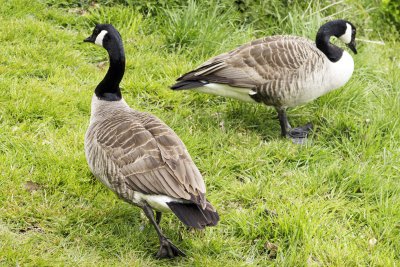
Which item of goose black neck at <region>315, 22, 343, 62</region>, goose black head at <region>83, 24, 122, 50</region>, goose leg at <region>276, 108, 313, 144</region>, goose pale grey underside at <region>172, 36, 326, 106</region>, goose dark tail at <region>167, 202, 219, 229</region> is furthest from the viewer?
goose black neck at <region>315, 22, 343, 62</region>

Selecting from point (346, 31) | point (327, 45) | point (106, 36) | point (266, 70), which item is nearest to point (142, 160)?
point (106, 36)

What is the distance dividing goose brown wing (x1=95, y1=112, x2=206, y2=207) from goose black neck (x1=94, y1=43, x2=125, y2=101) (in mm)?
584

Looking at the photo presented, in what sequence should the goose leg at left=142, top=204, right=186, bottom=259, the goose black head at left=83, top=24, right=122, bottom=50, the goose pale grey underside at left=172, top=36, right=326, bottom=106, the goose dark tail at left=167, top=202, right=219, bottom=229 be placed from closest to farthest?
the goose dark tail at left=167, top=202, right=219, bottom=229 < the goose leg at left=142, top=204, right=186, bottom=259 < the goose black head at left=83, top=24, right=122, bottom=50 < the goose pale grey underside at left=172, top=36, right=326, bottom=106

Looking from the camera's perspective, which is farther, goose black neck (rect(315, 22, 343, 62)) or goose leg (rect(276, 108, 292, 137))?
goose black neck (rect(315, 22, 343, 62))

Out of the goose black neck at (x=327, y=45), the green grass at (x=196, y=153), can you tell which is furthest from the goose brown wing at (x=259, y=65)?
the green grass at (x=196, y=153)

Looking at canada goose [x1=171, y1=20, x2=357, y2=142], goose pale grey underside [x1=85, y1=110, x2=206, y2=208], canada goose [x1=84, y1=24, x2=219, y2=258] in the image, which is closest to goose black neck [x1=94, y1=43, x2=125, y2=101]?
canada goose [x1=84, y1=24, x2=219, y2=258]

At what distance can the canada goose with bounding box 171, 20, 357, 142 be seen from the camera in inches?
242

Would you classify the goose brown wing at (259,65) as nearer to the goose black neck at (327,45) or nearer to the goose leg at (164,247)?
the goose black neck at (327,45)

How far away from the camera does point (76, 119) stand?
6078 millimetres

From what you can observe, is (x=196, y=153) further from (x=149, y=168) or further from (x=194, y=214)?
(x=194, y=214)

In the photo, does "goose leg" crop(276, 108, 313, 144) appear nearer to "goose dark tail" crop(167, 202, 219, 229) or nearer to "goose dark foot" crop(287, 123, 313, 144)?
"goose dark foot" crop(287, 123, 313, 144)

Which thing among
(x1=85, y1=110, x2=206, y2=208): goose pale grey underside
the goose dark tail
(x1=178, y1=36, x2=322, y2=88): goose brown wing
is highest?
(x1=178, y1=36, x2=322, y2=88): goose brown wing

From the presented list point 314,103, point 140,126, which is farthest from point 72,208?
point 314,103

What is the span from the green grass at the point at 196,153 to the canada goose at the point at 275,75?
349 millimetres
